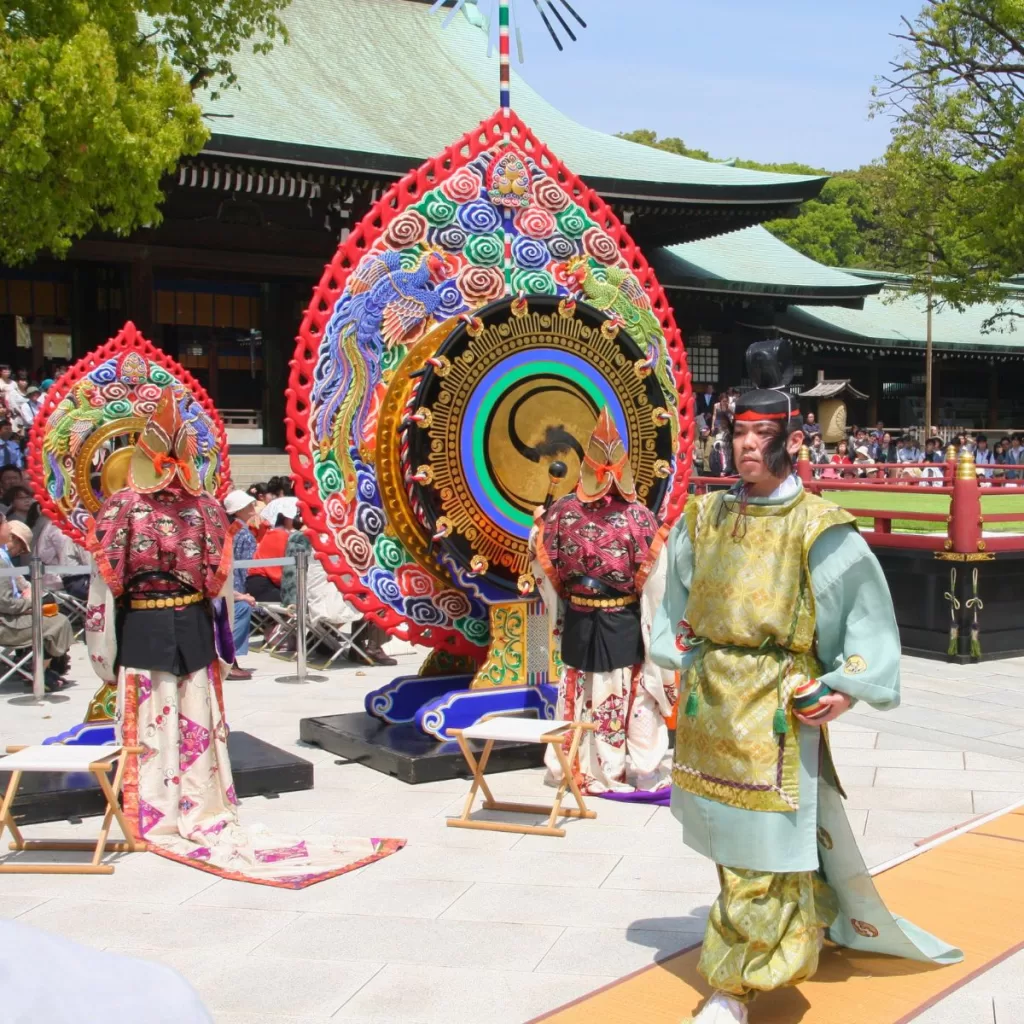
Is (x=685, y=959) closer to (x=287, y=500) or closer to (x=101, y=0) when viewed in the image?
(x=287, y=500)

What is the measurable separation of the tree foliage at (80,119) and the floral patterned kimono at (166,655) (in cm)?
567

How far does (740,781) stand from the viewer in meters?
3.88

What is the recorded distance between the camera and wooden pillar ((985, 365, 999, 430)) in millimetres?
29547

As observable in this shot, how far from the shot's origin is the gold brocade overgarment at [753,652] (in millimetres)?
3855

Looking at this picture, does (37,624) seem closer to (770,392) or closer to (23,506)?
(23,506)

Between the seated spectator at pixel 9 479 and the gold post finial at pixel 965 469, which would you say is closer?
the gold post finial at pixel 965 469

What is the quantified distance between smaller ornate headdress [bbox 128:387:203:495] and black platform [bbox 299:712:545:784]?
1887mm

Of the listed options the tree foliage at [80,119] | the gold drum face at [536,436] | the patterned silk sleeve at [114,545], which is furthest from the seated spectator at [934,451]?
the patterned silk sleeve at [114,545]

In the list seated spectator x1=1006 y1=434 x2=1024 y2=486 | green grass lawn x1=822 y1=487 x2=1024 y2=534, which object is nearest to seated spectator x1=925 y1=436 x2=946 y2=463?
seated spectator x1=1006 y1=434 x2=1024 y2=486

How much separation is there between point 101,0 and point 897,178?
15792 mm

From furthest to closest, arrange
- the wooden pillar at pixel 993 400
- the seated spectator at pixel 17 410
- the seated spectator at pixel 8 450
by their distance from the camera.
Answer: the wooden pillar at pixel 993 400 < the seated spectator at pixel 17 410 < the seated spectator at pixel 8 450

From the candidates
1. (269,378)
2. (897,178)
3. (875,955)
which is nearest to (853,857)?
(875,955)

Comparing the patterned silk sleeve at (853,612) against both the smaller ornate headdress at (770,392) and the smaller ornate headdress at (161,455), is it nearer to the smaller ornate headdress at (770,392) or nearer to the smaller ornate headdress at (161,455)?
the smaller ornate headdress at (770,392)

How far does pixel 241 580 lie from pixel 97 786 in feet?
16.3
